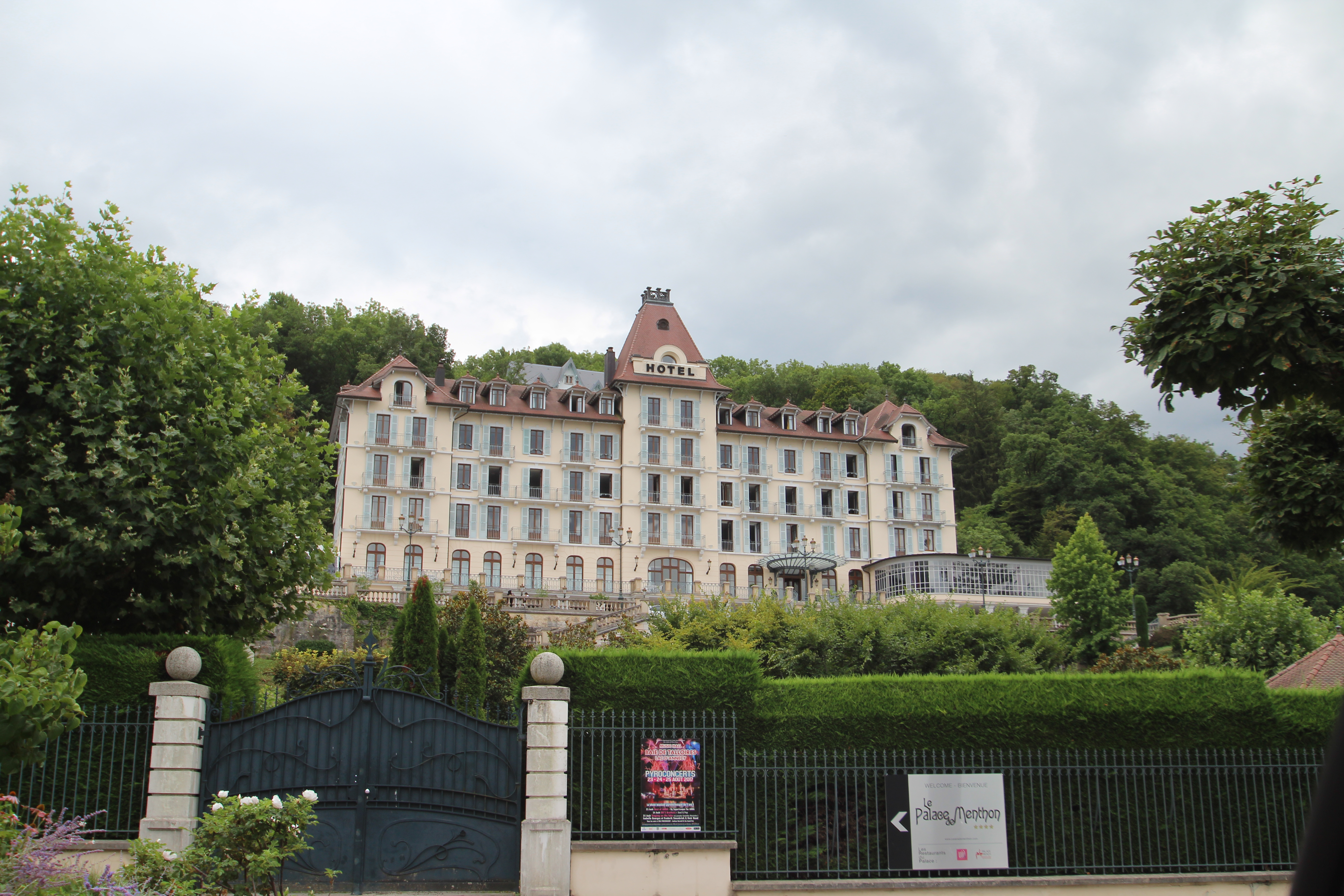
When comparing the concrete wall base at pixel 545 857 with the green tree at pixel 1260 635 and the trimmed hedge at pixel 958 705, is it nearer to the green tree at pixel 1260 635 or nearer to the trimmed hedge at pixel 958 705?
the trimmed hedge at pixel 958 705

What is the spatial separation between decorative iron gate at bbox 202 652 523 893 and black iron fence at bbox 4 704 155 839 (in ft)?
2.35

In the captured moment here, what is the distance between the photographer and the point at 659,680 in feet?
42.8

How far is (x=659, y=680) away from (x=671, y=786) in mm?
1258

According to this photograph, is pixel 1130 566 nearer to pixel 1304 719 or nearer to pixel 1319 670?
pixel 1319 670

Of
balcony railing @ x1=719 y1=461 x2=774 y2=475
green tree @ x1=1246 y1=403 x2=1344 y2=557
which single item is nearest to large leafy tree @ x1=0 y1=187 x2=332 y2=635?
green tree @ x1=1246 y1=403 x2=1344 y2=557

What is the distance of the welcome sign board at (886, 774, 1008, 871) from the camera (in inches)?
496

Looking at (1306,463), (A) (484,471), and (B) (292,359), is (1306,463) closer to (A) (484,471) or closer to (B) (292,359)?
(A) (484,471)

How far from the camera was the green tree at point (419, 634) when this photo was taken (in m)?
24.6

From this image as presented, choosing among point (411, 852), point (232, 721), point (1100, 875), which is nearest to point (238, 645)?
point (232, 721)

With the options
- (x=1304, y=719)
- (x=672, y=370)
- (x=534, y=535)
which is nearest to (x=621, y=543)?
(x=534, y=535)

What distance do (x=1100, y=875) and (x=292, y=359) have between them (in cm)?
6818

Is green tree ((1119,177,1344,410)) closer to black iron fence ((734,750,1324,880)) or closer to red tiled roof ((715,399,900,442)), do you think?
black iron fence ((734,750,1324,880))

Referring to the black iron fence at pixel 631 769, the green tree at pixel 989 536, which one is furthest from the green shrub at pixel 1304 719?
the green tree at pixel 989 536

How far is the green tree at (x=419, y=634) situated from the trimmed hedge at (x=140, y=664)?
1154cm
